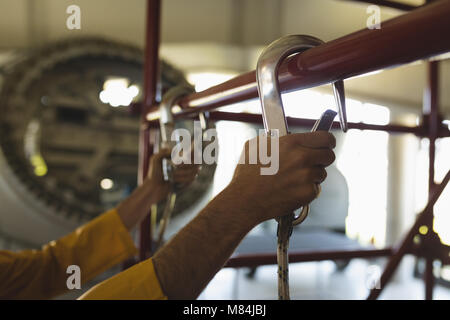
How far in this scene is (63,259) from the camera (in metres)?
0.56

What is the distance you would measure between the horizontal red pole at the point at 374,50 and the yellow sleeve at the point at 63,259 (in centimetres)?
43

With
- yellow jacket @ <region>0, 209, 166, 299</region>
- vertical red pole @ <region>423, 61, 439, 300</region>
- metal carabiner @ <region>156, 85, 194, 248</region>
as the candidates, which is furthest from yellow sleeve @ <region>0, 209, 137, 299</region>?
vertical red pole @ <region>423, 61, 439, 300</region>

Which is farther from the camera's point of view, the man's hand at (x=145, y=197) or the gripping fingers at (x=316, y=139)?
the man's hand at (x=145, y=197)

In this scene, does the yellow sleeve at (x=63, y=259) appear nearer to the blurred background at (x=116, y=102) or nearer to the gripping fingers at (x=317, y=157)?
the gripping fingers at (x=317, y=157)

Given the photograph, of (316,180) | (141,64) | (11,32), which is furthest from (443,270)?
(11,32)

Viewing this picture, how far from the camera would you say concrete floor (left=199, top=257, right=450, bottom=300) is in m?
1.08

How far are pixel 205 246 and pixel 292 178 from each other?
0.08 m

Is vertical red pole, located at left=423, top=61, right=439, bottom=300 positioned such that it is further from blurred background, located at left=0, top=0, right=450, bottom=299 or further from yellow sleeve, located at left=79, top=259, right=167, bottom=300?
yellow sleeve, located at left=79, top=259, right=167, bottom=300

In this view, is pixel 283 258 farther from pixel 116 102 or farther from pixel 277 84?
pixel 116 102

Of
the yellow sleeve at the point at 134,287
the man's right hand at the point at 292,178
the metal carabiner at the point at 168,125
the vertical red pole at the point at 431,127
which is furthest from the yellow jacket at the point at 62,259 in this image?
the vertical red pole at the point at 431,127

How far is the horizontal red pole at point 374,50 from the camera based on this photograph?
17 cm

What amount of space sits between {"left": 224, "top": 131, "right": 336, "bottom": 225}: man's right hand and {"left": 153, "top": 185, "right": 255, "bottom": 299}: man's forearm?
0.04ft

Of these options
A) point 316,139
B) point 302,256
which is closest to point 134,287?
point 316,139

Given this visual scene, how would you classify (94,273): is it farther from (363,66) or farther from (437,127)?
(437,127)
